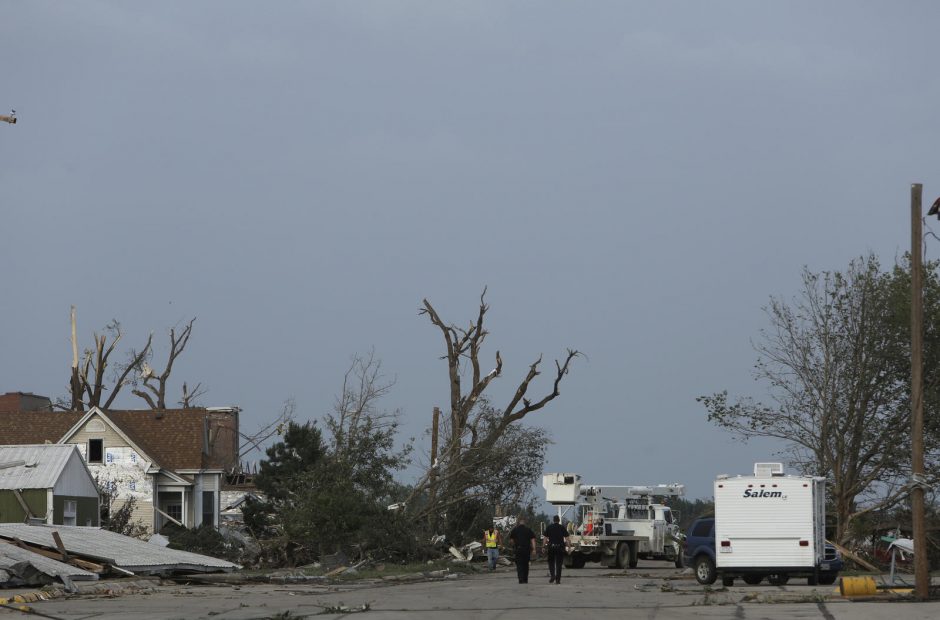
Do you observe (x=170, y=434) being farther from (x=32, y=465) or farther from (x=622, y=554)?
(x=622, y=554)

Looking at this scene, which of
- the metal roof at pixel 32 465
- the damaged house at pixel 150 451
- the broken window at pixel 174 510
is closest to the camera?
the metal roof at pixel 32 465

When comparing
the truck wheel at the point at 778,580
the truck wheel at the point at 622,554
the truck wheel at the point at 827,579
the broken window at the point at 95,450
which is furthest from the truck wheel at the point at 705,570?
the broken window at the point at 95,450

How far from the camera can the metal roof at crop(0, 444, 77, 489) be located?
39.9m

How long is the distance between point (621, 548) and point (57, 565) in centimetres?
2193

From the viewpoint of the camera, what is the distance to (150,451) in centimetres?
5203

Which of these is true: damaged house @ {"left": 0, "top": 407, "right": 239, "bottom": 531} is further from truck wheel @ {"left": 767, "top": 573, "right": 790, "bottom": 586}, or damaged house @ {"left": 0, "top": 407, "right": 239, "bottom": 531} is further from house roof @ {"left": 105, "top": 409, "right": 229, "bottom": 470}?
truck wheel @ {"left": 767, "top": 573, "right": 790, "bottom": 586}

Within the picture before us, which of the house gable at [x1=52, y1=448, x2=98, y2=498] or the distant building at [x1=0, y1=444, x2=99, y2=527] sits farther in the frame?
the house gable at [x1=52, y1=448, x2=98, y2=498]

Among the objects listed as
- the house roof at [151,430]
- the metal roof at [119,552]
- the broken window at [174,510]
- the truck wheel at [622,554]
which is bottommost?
the truck wheel at [622,554]

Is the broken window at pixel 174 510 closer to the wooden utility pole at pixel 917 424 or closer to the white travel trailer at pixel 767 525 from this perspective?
the white travel trailer at pixel 767 525

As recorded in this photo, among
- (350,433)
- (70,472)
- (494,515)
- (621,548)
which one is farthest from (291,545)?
(494,515)

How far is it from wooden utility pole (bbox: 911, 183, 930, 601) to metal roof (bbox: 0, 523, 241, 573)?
16708mm

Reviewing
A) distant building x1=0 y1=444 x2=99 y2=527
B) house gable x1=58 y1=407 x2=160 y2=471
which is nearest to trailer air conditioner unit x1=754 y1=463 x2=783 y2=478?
distant building x1=0 y1=444 x2=99 y2=527

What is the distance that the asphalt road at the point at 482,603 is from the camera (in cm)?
1828

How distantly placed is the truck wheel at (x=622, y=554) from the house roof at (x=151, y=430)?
19.7 meters
